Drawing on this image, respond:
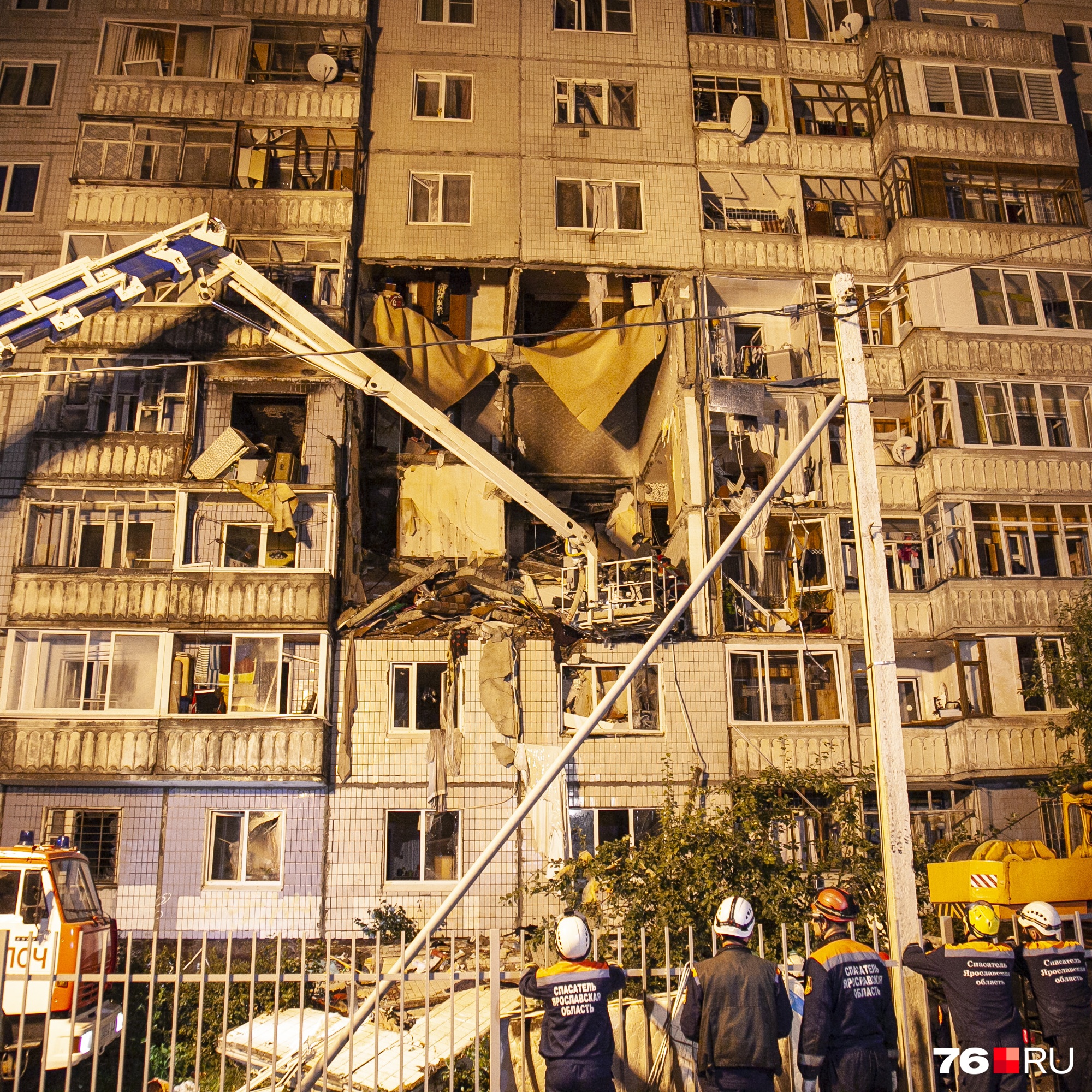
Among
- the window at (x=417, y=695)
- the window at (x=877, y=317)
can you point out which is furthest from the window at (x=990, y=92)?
the window at (x=417, y=695)

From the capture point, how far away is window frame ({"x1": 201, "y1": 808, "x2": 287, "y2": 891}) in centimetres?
1978

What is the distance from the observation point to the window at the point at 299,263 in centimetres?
2344

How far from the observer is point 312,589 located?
20.8 m

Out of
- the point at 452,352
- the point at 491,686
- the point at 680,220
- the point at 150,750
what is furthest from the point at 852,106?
the point at 150,750

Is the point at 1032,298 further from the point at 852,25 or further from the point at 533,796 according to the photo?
the point at 533,796

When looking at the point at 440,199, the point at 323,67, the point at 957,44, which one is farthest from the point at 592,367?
the point at 957,44

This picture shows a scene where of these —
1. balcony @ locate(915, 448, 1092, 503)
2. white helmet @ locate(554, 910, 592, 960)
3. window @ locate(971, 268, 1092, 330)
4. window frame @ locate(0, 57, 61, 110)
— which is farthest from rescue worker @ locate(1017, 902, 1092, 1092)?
window frame @ locate(0, 57, 61, 110)

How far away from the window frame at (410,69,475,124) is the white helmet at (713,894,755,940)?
22041mm

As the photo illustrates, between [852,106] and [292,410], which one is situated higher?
[852,106]

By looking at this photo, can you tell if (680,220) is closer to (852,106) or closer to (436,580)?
(852,106)

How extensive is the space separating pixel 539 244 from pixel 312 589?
32.3 feet

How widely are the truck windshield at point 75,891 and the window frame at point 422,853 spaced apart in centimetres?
683

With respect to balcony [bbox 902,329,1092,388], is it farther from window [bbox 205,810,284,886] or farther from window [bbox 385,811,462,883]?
window [bbox 205,810,284,886]

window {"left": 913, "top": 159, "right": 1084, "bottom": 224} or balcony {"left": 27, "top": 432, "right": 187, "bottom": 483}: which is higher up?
window {"left": 913, "top": 159, "right": 1084, "bottom": 224}
